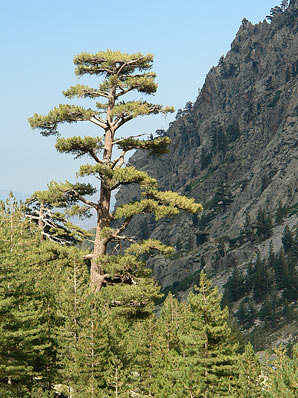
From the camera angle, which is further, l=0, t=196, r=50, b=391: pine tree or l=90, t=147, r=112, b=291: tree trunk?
l=0, t=196, r=50, b=391: pine tree

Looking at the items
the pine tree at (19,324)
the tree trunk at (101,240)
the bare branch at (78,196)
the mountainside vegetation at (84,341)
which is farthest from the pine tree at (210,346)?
the pine tree at (19,324)

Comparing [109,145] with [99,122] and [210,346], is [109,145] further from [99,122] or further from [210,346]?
[210,346]

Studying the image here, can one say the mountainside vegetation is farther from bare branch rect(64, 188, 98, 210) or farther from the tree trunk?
bare branch rect(64, 188, 98, 210)

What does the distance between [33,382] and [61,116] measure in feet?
44.0

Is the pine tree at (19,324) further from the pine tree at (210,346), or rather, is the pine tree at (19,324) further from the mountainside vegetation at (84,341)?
the pine tree at (210,346)

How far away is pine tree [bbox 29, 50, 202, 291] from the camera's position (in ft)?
65.9

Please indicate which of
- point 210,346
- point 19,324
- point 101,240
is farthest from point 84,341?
point 210,346

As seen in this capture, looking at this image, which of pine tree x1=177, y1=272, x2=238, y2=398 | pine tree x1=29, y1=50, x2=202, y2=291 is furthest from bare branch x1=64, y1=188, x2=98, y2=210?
pine tree x1=177, y1=272, x2=238, y2=398

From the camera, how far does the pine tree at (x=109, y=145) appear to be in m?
20.1

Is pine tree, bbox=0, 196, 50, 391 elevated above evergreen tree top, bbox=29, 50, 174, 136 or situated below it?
below

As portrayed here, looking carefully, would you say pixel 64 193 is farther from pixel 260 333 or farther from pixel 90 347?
pixel 260 333

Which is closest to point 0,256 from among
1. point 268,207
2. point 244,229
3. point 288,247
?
point 288,247

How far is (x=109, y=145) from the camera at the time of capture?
21859 millimetres

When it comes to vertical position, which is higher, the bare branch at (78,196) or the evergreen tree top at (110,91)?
the evergreen tree top at (110,91)
